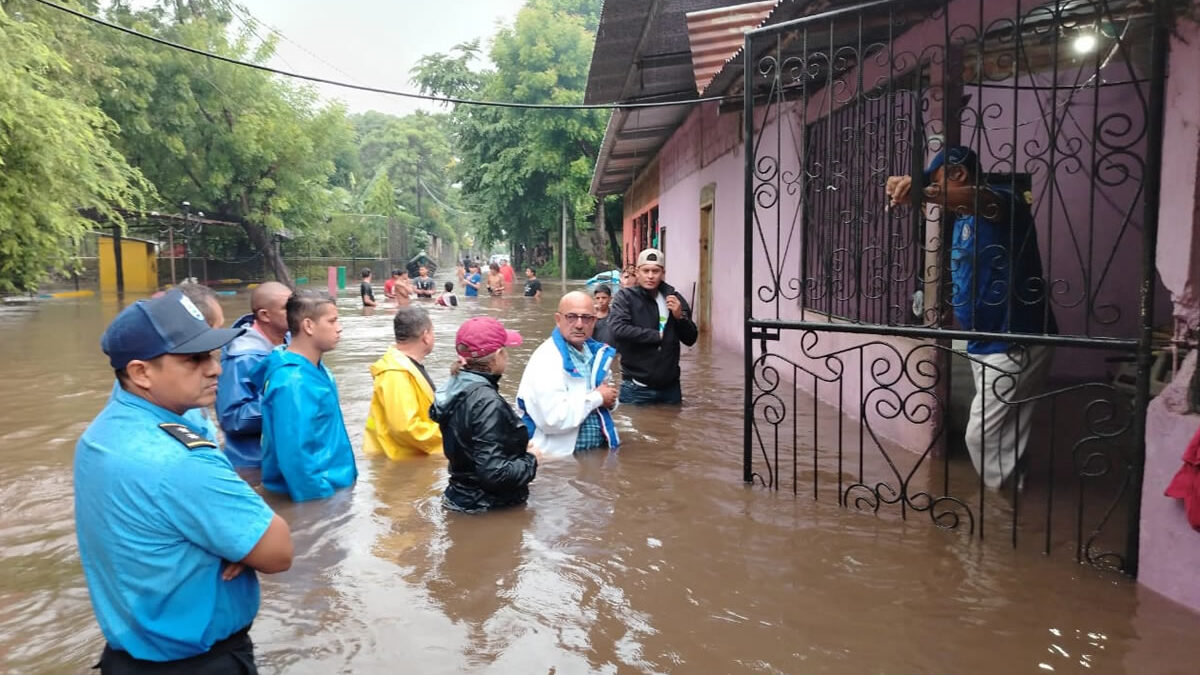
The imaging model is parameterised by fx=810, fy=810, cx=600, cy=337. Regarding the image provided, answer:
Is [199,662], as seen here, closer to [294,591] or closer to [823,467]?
[294,591]

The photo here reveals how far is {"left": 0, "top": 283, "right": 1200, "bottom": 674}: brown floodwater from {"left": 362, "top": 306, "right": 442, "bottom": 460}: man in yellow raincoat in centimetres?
21

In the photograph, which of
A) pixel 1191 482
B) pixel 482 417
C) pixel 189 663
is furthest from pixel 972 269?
pixel 189 663

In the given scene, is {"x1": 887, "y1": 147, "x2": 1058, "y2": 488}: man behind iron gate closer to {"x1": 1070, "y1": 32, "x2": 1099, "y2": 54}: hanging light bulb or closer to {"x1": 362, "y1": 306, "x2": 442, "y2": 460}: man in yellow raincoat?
{"x1": 1070, "y1": 32, "x2": 1099, "y2": 54}: hanging light bulb

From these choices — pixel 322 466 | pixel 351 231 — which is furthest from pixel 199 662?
pixel 351 231

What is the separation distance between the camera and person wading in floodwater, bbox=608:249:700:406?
7109mm

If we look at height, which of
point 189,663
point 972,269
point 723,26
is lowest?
point 189,663

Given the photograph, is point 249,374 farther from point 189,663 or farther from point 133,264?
point 133,264

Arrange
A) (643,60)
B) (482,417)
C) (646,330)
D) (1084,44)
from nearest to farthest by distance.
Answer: (482,417) → (1084,44) → (646,330) → (643,60)

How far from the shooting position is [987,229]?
479 cm

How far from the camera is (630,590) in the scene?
382 cm

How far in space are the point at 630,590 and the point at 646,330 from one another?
349 cm

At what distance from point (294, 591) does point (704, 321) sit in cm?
1185

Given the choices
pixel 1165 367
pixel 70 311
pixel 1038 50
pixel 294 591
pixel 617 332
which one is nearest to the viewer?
pixel 294 591

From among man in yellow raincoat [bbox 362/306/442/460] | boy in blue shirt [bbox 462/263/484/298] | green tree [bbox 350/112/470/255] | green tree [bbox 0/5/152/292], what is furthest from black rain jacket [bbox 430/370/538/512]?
green tree [bbox 350/112/470/255]
